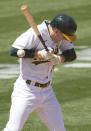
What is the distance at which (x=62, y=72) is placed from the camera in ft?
41.0

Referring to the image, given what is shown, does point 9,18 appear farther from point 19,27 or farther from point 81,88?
point 81,88

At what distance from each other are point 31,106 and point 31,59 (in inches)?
24.1

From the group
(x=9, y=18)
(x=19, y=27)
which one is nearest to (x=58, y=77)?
(x=19, y=27)

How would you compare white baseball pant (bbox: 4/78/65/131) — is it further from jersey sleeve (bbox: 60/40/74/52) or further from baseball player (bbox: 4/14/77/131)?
jersey sleeve (bbox: 60/40/74/52)

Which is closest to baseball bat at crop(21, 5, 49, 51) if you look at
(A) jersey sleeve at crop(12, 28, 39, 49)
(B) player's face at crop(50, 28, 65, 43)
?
(A) jersey sleeve at crop(12, 28, 39, 49)

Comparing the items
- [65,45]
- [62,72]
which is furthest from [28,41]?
[62,72]

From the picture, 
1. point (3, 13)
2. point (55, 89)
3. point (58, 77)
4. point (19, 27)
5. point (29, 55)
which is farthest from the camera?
point (3, 13)

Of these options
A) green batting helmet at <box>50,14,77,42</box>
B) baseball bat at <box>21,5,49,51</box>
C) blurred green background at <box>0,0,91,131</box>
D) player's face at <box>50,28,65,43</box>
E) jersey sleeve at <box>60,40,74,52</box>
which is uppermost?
baseball bat at <box>21,5,49,51</box>

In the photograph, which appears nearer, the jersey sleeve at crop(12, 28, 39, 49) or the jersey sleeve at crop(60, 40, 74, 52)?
the jersey sleeve at crop(12, 28, 39, 49)

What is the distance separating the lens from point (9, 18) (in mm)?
17250

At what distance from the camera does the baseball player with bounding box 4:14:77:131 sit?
23.0 feet

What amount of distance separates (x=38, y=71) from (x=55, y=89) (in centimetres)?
402

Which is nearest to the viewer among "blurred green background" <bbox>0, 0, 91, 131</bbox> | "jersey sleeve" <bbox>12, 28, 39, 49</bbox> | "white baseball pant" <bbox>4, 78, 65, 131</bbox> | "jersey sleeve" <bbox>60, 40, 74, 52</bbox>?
"jersey sleeve" <bbox>12, 28, 39, 49</bbox>

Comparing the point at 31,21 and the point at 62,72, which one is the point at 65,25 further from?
the point at 62,72
